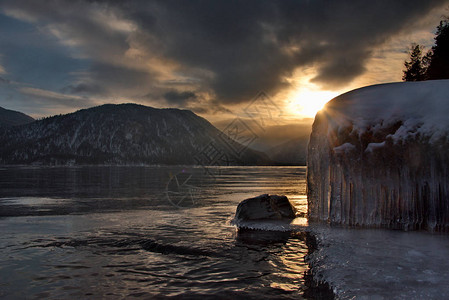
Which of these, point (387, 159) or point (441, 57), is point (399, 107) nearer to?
point (387, 159)

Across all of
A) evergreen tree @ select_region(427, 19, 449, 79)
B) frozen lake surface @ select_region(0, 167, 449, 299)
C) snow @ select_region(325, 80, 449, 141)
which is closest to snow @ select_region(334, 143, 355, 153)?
snow @ select_region(325, 80, 449, 141)

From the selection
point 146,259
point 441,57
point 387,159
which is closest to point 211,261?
point 146,259

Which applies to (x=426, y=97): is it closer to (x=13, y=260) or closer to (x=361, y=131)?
(x=361, y=131)

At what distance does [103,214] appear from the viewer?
1870 cm

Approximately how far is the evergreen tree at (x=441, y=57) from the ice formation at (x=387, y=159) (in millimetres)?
28384

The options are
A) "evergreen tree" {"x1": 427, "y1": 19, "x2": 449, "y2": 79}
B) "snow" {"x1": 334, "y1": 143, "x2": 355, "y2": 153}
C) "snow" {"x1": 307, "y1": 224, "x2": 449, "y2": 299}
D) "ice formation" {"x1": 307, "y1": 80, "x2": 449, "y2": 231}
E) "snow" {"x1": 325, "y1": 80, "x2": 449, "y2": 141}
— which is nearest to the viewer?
"snow" {"x1": 307, "y1": 224, "x2": 449, "y2": 299}

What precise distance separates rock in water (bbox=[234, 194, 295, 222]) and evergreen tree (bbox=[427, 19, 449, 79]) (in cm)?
2981

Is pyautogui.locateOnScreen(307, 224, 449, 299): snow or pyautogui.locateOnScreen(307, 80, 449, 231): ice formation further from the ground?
pyautogui.locateOnScreen(307, 80, 449, 231): ice formation

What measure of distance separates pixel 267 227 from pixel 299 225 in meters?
1.42

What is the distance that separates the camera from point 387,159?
12.5 meters

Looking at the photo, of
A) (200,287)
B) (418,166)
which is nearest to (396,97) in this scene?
(418,166)

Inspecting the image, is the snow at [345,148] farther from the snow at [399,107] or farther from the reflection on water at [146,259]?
the reflection on water at [146,259]

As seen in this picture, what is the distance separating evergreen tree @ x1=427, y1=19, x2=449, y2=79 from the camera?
36044 millimetres

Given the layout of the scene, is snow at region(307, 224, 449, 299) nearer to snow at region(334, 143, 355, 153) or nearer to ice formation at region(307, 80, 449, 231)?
ice formation at region(307, 80, 449, 231)
